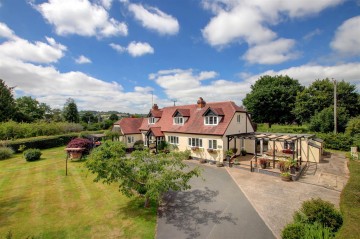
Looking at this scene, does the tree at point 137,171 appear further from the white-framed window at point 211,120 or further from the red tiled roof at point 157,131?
the red tiled roof at point 157,131

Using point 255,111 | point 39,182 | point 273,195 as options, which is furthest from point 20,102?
point 273,195

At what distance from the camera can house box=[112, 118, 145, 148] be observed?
3547 cm

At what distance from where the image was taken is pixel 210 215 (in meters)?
11.9

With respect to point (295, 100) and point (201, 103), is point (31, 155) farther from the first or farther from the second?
point (295, 100)

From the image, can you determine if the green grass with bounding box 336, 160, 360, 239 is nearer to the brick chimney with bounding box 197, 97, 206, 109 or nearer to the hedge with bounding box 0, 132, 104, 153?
the brick chimney with bounding box 197, 97, 206, 109

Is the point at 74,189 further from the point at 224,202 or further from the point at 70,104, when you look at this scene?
the point at 70,104

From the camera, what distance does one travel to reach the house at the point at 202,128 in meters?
24.6

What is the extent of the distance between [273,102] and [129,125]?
36.1m

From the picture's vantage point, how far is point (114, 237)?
9.84 meters

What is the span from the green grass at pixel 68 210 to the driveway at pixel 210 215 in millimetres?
1150

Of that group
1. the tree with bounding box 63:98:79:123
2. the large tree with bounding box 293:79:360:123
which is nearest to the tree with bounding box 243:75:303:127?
the large tree with bounding box 293:79:360:123

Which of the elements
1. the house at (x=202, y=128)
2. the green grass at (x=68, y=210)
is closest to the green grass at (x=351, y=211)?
the green grass at (x=68, y=210)

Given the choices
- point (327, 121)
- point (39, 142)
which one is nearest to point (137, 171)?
point (39, 142)

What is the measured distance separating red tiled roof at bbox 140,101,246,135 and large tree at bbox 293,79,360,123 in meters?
27.4
